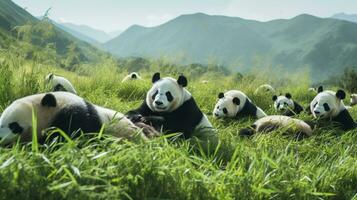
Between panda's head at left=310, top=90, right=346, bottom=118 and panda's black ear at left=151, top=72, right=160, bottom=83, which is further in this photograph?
panda's head at left=310, top=90, right=346, bottom=118

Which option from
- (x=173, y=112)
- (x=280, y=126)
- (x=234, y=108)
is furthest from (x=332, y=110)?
(x=173, y=112)

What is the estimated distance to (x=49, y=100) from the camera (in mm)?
4086

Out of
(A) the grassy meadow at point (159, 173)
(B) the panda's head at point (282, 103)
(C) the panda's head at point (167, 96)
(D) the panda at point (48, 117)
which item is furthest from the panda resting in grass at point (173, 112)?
(B) the panda's head at point (282, 103)

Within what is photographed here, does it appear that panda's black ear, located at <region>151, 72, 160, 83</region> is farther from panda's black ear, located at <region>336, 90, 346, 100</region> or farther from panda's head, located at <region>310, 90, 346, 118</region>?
panda's black ear, located at <region>336, 90, 346, 100</region>

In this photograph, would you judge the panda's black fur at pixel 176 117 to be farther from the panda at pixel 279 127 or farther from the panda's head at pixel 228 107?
the panda's head at pixel 228 107

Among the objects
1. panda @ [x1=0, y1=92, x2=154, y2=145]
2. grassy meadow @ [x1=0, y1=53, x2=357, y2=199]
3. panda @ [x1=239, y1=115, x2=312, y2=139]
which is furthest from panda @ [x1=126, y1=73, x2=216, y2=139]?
panda @ [x1=0, y1=92, x2=154, y2=145]

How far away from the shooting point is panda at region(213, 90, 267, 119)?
8.62 meters

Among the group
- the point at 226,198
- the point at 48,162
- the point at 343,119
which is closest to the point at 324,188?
the point at 226,198

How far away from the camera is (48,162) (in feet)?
8.95

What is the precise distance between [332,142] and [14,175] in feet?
14.5

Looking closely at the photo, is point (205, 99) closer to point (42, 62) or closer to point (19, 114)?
point (42, 62)

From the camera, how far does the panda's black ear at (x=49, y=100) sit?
408 cm

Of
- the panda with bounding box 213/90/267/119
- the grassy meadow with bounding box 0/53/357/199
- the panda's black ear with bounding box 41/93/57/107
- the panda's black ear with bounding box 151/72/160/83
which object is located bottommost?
the panda with bounding box 213/90/267/119

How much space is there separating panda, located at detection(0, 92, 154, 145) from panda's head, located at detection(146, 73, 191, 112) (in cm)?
188
